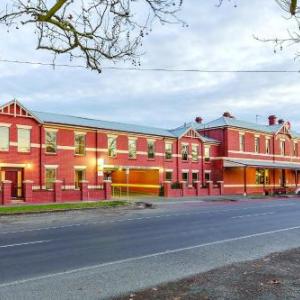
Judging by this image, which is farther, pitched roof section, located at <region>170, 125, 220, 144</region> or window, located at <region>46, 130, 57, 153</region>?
pitched roof section, located at <region>170, 125, 220, 144</region>

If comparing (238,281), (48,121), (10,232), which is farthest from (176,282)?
(48,121)

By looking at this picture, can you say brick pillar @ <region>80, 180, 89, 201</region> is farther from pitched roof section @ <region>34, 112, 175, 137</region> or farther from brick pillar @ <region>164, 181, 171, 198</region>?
brick pillar @ <region>164, 181, 171, 198</region>

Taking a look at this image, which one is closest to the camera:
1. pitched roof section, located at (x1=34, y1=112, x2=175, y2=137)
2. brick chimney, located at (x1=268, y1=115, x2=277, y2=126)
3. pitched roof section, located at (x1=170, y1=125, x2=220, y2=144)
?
pitched roof section, located at (x1=34, y1=112, x2=175, y2=137)

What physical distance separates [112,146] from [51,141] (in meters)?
6.49

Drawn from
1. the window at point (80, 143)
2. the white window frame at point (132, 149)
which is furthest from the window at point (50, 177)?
the white window frame at point (132, 149)

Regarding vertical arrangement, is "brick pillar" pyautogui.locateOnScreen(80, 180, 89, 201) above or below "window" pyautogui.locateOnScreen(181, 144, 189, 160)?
below

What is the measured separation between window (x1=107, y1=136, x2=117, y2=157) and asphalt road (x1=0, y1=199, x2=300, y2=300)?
20856mm

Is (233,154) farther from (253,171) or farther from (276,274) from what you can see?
(276,274)

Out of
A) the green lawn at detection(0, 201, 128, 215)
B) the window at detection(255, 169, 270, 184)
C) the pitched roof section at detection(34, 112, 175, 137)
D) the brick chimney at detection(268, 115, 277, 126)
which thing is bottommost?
the green lawn at detection(0, 201, 128, 215)

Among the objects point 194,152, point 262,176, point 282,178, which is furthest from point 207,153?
point 282,178

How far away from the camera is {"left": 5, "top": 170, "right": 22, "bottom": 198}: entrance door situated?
1315 inches

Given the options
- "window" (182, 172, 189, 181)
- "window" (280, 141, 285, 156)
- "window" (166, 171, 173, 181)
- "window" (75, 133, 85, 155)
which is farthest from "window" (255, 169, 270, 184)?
"window" (75, 133, 85, 155)

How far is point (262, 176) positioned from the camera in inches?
2148

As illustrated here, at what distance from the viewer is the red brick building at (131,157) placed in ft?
109
